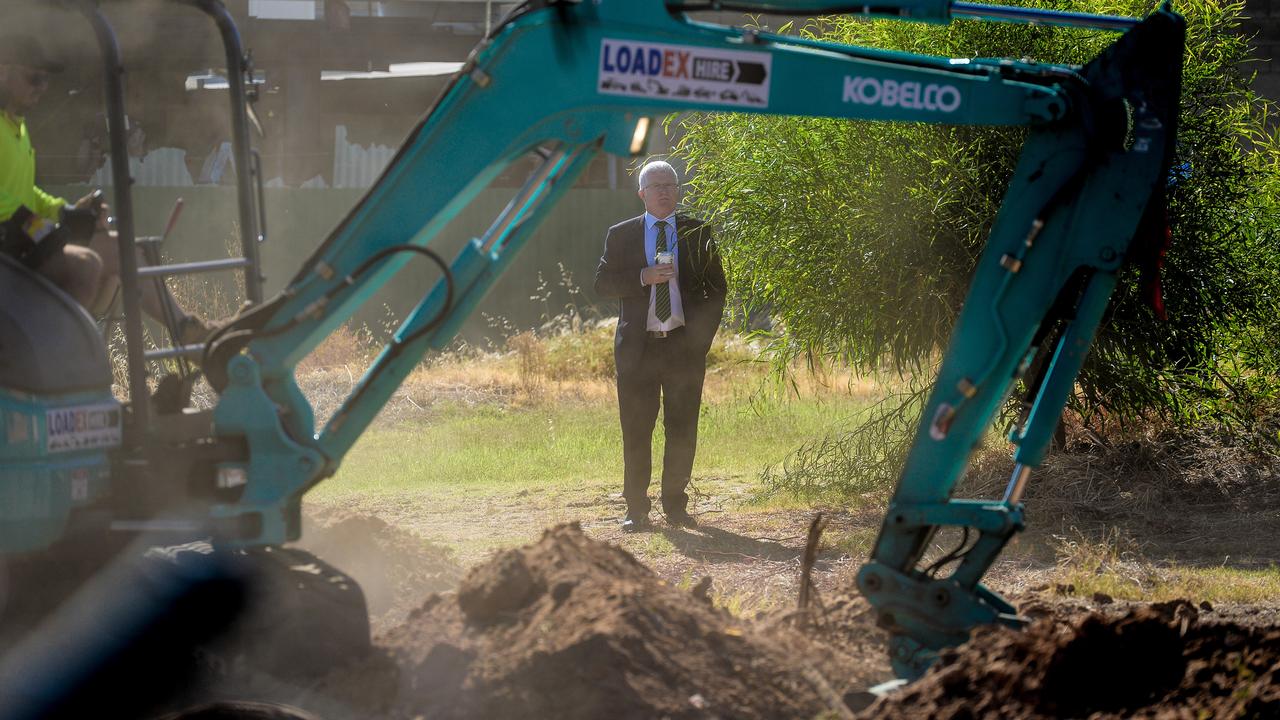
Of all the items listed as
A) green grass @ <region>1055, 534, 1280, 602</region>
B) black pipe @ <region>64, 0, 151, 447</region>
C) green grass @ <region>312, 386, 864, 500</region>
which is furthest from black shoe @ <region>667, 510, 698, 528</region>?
black pipe @ <region>64, 0, 151, 447</region>

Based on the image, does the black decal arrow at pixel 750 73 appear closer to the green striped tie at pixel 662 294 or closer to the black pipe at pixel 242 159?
the black pipe at pixel 242 159

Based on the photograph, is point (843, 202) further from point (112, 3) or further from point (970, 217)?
point (112, 3)

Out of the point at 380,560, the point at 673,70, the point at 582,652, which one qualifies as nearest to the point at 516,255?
the point at 673,70

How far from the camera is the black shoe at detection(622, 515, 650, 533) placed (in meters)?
8.21

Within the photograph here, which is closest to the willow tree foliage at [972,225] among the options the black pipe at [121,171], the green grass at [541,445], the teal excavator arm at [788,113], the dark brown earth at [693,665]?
the green grass at [541,445]

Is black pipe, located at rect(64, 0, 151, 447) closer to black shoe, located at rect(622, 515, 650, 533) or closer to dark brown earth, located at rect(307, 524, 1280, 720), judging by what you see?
dark brown earth, located at rect(307, 524, 1280, 720)

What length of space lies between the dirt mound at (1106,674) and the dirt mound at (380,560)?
8.56 ft

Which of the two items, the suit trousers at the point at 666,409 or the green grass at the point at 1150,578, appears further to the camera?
the suit trousers at the point at 666,409

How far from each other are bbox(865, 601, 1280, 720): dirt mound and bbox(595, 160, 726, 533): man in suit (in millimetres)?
4066

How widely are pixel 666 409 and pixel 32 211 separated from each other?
4.60 metres

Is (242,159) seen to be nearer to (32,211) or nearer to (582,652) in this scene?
(32,211)

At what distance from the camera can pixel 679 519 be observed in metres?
8.38

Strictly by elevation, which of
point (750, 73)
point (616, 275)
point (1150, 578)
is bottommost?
point (1150, 578)

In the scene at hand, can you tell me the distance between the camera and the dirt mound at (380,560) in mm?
5809
